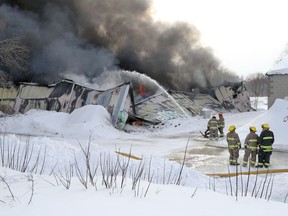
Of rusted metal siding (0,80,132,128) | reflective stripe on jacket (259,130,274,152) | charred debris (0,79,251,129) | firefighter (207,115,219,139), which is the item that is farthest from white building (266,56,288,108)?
reflective stripe on jacket (259,130,274,152)

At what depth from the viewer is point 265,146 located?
Result: 954cm

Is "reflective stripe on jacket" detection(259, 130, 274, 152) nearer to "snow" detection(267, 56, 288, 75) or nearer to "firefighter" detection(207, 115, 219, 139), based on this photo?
"firefighter" detection(207, 115, 219, 139)

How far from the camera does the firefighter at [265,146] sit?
952cm

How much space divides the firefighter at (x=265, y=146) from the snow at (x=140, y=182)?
2.07ft

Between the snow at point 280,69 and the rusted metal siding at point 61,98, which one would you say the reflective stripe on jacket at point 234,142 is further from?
the rusted metal siding at point 61,98

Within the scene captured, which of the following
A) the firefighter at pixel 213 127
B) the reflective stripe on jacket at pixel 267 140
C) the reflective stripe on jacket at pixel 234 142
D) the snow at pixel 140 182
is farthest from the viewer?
the firefighter at pixel 213 127

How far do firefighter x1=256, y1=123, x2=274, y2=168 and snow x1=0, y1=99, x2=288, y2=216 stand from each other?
63 cm

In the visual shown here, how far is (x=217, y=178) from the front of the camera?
842 centimetres

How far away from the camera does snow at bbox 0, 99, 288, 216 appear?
3869 millimetres

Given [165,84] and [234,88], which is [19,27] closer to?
[165,84]

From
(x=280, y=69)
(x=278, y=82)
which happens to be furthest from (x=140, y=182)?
(x=280, y=69)

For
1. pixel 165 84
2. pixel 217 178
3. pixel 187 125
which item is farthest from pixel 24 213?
pixel 165 84

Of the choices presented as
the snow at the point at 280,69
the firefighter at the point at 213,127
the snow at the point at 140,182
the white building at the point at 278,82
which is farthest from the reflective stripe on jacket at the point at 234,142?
the snow at the point at 280,69

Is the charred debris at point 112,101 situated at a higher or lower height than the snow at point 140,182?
higher
